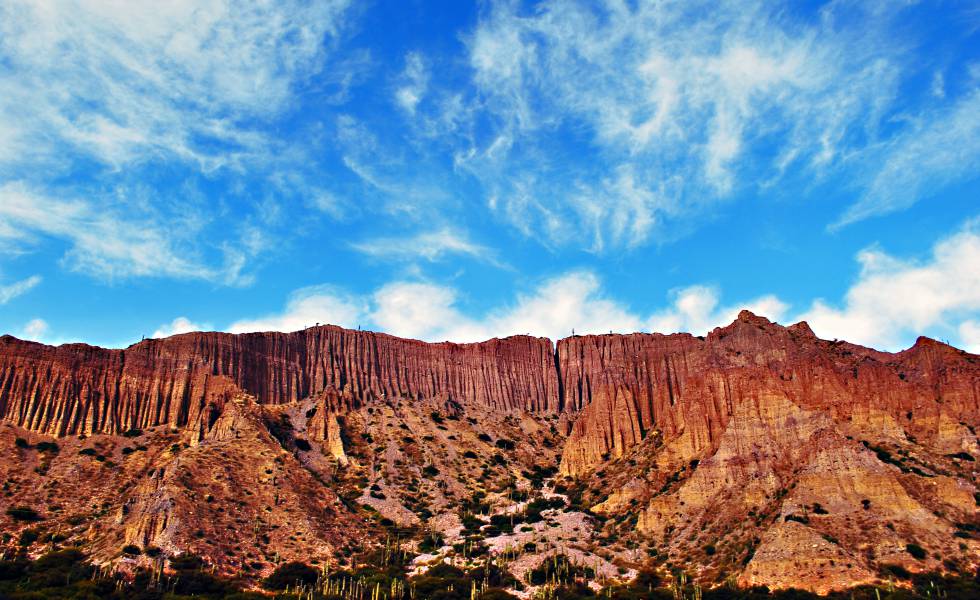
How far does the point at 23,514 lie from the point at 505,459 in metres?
73.2

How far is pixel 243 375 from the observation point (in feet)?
511

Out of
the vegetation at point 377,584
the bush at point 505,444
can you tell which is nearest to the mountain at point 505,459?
the bush at point 505,444

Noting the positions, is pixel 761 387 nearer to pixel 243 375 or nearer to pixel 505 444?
pixel 505 444

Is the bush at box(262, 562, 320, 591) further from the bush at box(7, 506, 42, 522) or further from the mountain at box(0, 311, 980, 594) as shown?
the bush at box(7, 506, 42, 522)

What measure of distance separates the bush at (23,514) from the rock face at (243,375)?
20705 mm

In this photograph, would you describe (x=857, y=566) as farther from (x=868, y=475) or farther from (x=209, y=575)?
(x=209, y=575)

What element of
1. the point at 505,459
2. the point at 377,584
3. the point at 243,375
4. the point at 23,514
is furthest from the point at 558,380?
the point at 23,514

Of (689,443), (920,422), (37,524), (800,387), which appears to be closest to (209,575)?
(37,524)

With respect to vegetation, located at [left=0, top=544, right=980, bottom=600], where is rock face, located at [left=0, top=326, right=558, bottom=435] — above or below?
above

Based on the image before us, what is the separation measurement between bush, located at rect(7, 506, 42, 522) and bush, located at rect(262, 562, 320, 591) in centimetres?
3125

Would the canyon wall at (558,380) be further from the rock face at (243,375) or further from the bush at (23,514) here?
the bush at (23,514)

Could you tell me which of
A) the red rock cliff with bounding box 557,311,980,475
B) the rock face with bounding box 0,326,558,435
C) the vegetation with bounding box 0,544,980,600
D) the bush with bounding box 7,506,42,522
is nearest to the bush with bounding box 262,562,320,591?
the vegetation with bounding box 0,544,980,600

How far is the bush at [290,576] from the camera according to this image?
10512cm

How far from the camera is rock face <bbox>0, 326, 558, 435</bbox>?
451 feet
